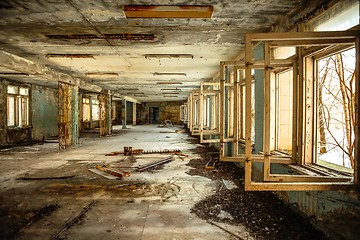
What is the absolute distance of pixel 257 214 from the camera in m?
3.41

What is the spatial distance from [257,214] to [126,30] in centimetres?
376

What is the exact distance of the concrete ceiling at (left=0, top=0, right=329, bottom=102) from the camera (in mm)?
3279

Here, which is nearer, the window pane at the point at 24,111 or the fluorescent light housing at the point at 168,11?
the fluorescent light housing at the point at 168,11

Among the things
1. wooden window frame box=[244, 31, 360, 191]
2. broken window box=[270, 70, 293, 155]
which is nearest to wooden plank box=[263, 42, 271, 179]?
wooden window frame box=[244, 31, 360, 191]

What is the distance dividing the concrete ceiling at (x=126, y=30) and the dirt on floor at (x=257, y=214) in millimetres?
2757

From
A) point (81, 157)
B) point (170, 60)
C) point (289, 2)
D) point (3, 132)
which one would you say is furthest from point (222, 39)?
point (3, 132)

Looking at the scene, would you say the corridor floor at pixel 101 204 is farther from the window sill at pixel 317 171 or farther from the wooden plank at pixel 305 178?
the window sill at pixel 317 171

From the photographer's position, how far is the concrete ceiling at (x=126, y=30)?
129 inches

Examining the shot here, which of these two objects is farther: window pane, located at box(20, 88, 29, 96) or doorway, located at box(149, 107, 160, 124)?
doorway, located at box(149, 107, 160, 124)

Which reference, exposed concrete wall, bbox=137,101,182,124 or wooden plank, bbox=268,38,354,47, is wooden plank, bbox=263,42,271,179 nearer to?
wooden plank, bbox=268,38,354,47

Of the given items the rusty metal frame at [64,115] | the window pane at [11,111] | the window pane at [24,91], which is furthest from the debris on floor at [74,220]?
the window pane at [24,91]

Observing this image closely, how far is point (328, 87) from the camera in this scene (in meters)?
4.53

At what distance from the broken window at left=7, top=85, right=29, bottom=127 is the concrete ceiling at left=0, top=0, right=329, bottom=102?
5.25 meters

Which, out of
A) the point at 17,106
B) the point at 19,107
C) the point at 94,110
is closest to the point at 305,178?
the point at 17,106
